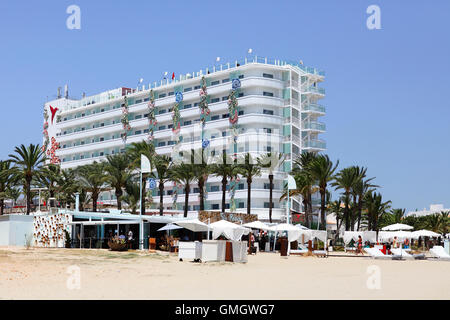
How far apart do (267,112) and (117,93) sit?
32.8 metres

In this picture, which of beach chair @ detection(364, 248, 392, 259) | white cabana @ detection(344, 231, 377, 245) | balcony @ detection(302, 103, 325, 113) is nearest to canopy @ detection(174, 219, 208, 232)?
beach chair @ detection(364, 248, 392, 259)

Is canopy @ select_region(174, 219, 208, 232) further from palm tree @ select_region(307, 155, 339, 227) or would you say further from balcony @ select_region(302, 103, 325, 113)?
balcony @ select_region(302, 103, 325, 113)

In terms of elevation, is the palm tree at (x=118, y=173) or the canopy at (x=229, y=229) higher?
the palm tree at (x=118, y=173)

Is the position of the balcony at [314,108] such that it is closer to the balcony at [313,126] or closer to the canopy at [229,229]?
the balcony at [313,126]

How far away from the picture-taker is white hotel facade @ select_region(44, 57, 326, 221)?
282 feet

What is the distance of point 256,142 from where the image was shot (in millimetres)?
85438

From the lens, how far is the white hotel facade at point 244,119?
85875 mm

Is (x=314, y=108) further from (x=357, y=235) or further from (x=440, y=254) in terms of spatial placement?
(x=440, y=254)

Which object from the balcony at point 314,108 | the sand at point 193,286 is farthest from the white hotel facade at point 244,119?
the sand at point 193,286

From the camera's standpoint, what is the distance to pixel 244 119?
86438mm

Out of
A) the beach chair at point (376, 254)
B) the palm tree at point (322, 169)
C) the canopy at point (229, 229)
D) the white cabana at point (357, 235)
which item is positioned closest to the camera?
the canopy at point (229, 229)
